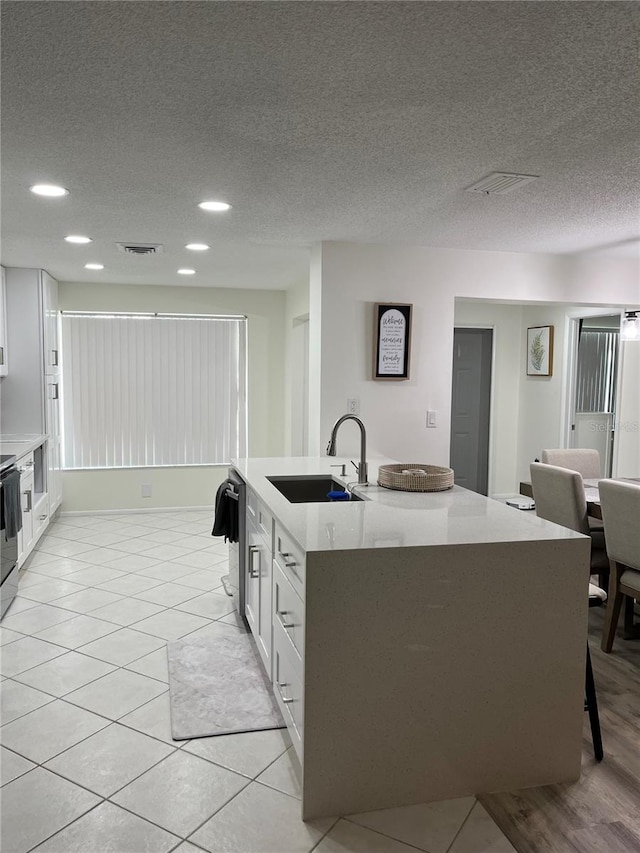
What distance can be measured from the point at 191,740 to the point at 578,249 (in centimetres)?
384

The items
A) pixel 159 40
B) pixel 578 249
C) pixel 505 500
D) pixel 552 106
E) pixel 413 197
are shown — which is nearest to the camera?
pixel 159 40

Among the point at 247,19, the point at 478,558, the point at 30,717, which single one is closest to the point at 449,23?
the point at 247,19

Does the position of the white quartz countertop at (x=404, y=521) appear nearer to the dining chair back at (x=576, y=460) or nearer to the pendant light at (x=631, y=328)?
the dining chair back at (x=576, y=460)

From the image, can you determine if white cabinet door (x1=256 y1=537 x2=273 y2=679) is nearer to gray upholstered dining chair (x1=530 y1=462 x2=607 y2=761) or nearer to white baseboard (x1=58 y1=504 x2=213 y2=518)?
gray upholstered dining chair (x1=530 y1=462 x2=607 y2=761)

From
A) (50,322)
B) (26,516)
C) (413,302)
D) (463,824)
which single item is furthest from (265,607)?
(50,322)

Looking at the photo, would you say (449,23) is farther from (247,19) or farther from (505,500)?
(505,500)

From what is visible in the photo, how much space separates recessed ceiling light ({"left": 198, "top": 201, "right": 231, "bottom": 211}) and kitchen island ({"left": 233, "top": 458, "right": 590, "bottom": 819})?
188cm

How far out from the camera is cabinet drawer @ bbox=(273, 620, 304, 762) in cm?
223

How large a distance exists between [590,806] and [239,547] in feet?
7.06

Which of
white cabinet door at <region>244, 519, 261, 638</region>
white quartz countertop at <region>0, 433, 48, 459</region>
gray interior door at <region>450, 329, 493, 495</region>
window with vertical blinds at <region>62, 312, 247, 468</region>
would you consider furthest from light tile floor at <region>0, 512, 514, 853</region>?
gray interior door at <region>450, 329, 493, 495</region>

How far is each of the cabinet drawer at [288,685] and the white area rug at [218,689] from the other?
148mm

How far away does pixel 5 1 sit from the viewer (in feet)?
5.10

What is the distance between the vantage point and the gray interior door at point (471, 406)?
730cm

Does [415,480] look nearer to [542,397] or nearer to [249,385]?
[249,385]
